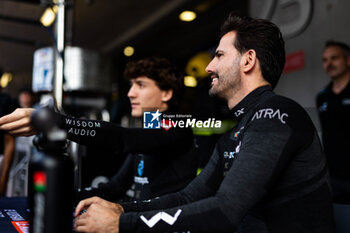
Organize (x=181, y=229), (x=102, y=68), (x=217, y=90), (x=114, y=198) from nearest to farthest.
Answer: (x=181, y=229), (x=217, y=90), (x=114, y=198), (x=102, y=68)

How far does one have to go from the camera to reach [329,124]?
2449mm

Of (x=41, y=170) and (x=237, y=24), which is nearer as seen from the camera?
(x=41, y=170)

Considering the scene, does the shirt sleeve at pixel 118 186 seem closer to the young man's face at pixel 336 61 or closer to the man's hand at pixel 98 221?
the man's hand at pixel 98 221

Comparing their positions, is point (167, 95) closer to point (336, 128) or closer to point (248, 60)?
point (248, 60)

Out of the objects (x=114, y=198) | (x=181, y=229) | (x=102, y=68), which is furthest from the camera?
(x=102, y=68)

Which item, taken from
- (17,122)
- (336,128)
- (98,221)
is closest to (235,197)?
(98,221)

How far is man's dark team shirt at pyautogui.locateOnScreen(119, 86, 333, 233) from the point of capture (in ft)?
2.45

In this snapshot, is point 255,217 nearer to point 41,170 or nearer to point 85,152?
point 41,170

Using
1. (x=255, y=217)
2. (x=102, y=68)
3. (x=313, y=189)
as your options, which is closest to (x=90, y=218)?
(x=255, y=217)

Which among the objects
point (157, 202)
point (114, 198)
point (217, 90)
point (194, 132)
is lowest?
point (114, 198)

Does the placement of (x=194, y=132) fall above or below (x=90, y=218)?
above

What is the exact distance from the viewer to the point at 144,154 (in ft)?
4.46

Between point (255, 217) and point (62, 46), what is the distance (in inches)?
52.1

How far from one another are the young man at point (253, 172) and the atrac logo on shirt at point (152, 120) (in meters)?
0.20
